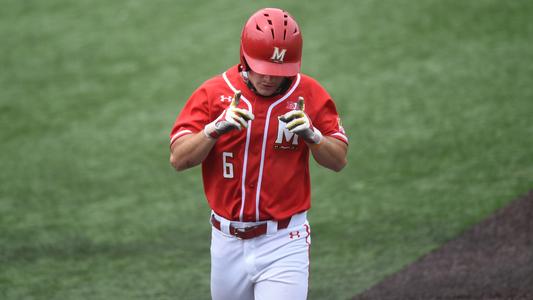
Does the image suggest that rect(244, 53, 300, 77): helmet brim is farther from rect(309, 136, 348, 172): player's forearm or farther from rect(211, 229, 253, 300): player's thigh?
rect(211, 229, 253, 300): player's thigh

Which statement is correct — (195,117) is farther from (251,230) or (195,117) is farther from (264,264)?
(264,264)

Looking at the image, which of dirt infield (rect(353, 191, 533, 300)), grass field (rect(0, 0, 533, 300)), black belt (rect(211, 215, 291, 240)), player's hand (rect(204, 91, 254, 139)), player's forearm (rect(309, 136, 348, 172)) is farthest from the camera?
grass field (rect(0, 0, 533, 300))

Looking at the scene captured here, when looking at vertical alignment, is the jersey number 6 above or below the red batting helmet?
below

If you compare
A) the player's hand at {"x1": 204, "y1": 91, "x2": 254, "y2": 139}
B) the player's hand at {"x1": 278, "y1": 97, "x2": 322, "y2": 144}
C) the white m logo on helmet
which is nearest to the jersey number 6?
the player's hand at {"x1": 204, "y1": 91, "x2": 254, "y2": 139}

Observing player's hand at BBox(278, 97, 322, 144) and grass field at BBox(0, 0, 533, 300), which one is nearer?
player's hand at BBox(278, 97, 322, 144)

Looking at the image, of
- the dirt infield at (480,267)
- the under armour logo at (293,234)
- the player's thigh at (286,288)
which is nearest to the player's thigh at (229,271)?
the player's thigh at (286,288)

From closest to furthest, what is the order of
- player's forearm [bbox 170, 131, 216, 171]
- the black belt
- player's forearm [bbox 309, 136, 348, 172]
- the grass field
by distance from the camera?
1. player's forearm [bbox 170, 131, 216, 171]
2. player's forearm [bbox 309, 136, 348, 172]
3. the black belt
4. the grass field

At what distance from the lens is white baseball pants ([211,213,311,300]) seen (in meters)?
4.37

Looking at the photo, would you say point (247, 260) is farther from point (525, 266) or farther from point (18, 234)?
point (18, 234)

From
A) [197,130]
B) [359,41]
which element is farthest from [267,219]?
[359,41]

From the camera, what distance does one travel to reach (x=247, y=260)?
4465mm

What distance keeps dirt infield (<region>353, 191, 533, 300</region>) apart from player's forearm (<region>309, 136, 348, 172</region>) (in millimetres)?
2316

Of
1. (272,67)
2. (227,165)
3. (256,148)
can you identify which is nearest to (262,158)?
(256,148)

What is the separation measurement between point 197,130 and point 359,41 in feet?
25.5
